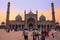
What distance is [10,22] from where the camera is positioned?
60031mm

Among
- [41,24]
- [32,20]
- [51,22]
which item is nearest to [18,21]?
[32,20]

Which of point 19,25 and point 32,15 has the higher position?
point 32,15

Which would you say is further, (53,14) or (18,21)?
(18,21)

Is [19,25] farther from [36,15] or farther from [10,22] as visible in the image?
[36,15]

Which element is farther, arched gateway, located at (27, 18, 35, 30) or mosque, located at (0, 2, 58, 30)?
arched gateway, located at (27, 18, 35, 30)

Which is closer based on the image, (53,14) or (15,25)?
(53,14)

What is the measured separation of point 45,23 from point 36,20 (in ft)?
12.8

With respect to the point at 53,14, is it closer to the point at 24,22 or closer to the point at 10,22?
the point at 24,22

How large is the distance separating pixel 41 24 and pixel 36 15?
13.4ft

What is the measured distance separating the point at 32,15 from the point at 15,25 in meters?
7.89

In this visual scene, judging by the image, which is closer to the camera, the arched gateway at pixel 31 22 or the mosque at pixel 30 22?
the mosque at pixel 30 22

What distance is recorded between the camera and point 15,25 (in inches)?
2383

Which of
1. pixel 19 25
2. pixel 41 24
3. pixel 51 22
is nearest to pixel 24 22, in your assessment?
pixel 19 25

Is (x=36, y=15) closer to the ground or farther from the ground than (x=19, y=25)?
farther from the ground
